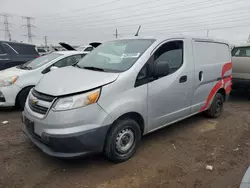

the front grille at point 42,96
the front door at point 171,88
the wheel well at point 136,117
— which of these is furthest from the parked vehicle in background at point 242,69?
the front grille at point 42,96

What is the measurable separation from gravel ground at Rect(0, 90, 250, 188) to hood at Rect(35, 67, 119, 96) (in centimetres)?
108

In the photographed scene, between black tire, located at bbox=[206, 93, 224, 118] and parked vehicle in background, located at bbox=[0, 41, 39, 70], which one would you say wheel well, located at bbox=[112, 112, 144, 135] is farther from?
parked vehicle in background, located at bbox=[0, 41, 39, 70]

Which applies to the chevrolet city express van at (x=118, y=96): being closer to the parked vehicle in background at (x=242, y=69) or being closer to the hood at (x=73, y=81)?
the hood at (x=73, y=81)

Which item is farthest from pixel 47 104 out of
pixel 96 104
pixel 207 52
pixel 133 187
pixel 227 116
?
pixel 227 116

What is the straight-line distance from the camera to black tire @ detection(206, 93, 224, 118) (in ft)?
15.5

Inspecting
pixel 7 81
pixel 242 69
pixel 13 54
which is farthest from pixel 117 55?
pixel 13 54

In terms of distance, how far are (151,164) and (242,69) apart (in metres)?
5.02

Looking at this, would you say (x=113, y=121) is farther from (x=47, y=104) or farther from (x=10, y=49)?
(x=10, y=49)

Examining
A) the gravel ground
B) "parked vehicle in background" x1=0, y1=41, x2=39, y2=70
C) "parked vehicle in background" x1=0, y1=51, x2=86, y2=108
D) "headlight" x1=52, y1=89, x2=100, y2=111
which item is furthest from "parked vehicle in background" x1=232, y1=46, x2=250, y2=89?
"parked vehicle in background" x1=0, y1=41, x2=39, y2=70

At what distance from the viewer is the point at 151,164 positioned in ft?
9.76

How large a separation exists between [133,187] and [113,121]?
32.7 inches

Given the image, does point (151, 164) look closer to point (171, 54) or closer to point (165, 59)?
point (165, 59)

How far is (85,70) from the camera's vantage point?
3176mm

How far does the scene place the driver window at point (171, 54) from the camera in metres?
3.31
